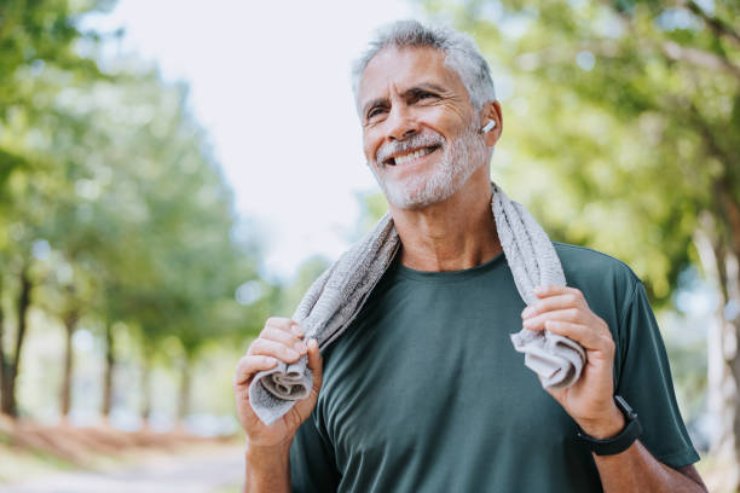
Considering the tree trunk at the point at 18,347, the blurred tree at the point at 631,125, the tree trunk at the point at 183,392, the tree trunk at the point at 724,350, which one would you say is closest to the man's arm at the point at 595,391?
the blurred tree at the point at 631,125

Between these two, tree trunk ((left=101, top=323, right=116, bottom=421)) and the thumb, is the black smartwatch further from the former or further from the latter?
tree trunk ((left=101, top=323, right=116, bottom=421))

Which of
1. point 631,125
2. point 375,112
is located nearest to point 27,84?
point 631,125

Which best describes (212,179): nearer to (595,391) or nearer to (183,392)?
(183,392)

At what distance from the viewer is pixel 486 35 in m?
14.1

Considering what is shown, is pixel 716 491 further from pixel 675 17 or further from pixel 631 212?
pixel 675 17

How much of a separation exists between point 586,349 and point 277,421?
0.79 metres

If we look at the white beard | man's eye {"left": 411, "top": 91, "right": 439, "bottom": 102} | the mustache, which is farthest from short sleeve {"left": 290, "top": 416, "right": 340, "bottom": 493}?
man's eye {"left": 411, "top": 91, "right": 439, "bottom": 102}

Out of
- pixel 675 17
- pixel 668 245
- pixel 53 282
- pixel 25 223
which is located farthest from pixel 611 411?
pixel 53 282

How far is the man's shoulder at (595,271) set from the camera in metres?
2.13

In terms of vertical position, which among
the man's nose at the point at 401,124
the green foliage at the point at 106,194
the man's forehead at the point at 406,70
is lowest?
the man's nose at the point at 401,124

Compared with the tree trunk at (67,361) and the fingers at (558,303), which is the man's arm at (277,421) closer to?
the fingers at (558,303)

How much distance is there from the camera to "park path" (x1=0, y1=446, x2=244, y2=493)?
16.0 metres

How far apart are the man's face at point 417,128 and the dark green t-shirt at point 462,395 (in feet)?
0.79

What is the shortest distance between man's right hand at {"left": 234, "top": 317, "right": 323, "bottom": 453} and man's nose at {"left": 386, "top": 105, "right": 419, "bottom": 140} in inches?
21.8
